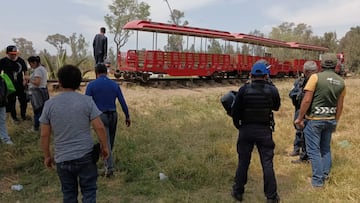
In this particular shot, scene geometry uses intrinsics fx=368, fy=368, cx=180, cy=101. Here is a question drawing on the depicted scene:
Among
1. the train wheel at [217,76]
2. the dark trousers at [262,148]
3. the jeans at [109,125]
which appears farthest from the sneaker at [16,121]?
the train wheel at [217,76]

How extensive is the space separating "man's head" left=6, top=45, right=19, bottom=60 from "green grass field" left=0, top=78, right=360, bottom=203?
1.42 m

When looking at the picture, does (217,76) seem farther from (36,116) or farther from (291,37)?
(291,37)

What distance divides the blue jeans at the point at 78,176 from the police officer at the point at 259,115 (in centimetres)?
177

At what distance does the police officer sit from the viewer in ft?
13.6

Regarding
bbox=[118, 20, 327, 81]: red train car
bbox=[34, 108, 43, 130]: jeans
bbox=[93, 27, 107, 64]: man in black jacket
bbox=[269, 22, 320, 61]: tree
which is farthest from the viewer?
bbox=[269, 22, 320, 61]: tree

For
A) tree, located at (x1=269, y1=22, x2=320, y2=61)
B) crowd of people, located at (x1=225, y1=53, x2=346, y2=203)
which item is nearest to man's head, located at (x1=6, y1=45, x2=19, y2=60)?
crowd of people, located at (x1=225, y1=53, x2=346, y2=203)

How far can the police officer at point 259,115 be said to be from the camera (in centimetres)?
416

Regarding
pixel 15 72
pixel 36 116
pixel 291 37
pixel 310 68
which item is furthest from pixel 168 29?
pixel 291 37

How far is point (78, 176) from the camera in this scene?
3.45 m

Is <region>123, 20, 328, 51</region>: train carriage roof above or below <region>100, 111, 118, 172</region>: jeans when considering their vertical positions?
above

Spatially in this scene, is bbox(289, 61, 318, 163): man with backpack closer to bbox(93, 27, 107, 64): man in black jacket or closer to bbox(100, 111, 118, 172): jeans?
bbox(100, 111, 118, 172): jeans

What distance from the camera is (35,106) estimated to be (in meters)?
7.11

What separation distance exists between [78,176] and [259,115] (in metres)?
2.06

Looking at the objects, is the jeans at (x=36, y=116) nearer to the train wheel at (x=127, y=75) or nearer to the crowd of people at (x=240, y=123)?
the crowd of people at (x=240, y=123)
